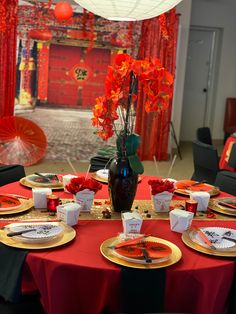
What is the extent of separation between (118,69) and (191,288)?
1.04 meters

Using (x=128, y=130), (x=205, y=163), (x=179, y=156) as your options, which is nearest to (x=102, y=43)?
(x=179, y=156)

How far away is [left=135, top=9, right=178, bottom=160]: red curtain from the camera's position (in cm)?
632

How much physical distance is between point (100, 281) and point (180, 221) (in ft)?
1.73

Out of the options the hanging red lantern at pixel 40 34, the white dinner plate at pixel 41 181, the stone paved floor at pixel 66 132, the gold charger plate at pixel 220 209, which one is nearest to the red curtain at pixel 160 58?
the stone paved floor at pixel 66 132

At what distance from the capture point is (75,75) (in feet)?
20.9

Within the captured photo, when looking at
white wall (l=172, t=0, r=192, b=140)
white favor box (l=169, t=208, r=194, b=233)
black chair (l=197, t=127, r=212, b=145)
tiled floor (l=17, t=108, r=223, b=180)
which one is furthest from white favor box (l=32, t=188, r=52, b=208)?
white wall (l=172, t=0, r=192, b=140)

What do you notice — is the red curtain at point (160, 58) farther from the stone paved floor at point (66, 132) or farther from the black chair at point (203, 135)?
the black chair at point (203, 135)

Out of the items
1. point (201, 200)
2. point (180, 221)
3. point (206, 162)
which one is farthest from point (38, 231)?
point (206, 162)

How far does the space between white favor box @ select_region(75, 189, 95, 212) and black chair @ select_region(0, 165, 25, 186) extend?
32.6 inches

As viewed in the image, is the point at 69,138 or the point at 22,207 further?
the point at 69,138

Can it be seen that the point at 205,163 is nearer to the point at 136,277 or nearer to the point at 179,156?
the point at 136,277

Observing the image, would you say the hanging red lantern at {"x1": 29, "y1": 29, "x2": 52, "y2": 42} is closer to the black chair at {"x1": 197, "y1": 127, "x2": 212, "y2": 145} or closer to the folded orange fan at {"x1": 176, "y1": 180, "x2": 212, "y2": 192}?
the black chair at {"x1": 197, "y1": 127, "x2": 212, "y2": 145}

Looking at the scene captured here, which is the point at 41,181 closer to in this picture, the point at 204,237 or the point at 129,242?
the point at 129,242

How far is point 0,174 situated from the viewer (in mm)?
2764
